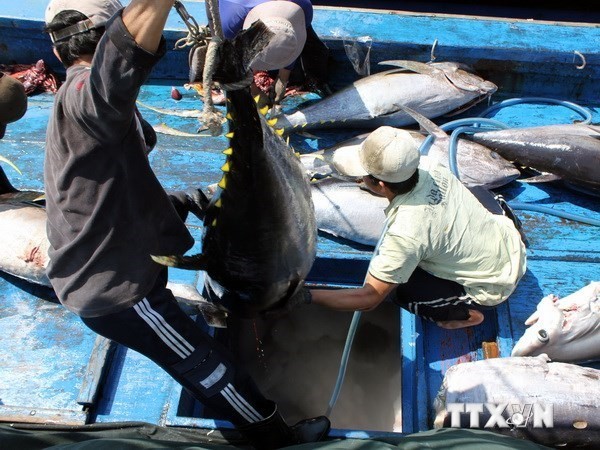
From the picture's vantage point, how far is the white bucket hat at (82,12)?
1.94m

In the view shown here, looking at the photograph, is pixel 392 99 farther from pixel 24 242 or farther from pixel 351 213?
pixel 24 242

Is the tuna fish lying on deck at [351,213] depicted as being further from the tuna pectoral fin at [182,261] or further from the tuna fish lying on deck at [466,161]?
the tuna pectoral fin at [182,261]

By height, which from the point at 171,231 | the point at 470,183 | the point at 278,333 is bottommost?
the point at 278,333

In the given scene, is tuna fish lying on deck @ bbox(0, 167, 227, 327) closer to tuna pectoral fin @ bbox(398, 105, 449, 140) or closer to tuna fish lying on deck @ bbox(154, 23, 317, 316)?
tuna fish lying on deck @ bbox(154, 23, 317, 316)

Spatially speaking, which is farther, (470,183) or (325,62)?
(325,62)

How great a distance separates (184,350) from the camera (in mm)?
2355

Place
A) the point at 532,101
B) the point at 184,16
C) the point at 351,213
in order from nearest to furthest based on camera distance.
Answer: the point at 184,16 < the point at 351,213 < the point at 532,101

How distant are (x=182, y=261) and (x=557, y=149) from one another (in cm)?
286

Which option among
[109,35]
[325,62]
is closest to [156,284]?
[109,35]

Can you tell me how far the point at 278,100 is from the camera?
14.8 ft

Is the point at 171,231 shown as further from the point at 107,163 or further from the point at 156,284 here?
the point at 107,163

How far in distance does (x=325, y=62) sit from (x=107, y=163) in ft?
10.1


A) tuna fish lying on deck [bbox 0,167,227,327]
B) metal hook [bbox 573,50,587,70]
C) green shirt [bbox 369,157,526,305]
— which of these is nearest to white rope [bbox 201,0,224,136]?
green shirt [bbox 369,157,526,305]

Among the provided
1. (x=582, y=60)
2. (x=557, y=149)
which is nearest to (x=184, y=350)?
(x=557, y=149)
